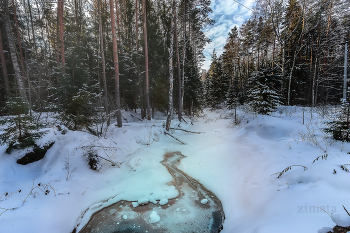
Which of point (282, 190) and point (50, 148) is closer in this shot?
point (282, 190)

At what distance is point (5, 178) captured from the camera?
361 cm

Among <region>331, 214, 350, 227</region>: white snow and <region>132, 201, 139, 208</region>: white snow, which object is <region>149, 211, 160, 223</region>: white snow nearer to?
<region>132, 201, 139, 208</region>: white snow

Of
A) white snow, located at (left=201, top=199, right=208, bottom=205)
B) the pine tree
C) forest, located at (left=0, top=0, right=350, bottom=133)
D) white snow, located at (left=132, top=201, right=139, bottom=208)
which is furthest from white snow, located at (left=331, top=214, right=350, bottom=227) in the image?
the pine tree

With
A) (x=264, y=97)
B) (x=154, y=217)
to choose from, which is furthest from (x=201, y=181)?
(x=264, y=97)

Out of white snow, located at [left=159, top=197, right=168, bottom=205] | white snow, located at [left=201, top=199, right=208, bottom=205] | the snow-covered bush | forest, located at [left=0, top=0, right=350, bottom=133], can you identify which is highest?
forest, located at [left=0, top=0, right=350, bottom=133]

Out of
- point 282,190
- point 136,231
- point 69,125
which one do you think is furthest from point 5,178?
point 282,190

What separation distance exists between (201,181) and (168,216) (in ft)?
5.82

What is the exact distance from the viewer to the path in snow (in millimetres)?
3017

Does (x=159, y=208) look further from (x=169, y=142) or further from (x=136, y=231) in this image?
(x=169, y=142)

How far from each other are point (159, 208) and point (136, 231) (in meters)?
0.77

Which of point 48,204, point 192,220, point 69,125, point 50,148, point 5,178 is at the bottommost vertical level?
point 192,220

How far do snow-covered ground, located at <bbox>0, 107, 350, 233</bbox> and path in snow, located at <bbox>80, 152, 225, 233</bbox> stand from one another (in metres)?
0.17

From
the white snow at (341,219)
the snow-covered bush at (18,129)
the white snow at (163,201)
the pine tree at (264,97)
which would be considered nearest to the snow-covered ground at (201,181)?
the white snow at (341,219)

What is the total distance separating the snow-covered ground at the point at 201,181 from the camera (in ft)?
8.20
